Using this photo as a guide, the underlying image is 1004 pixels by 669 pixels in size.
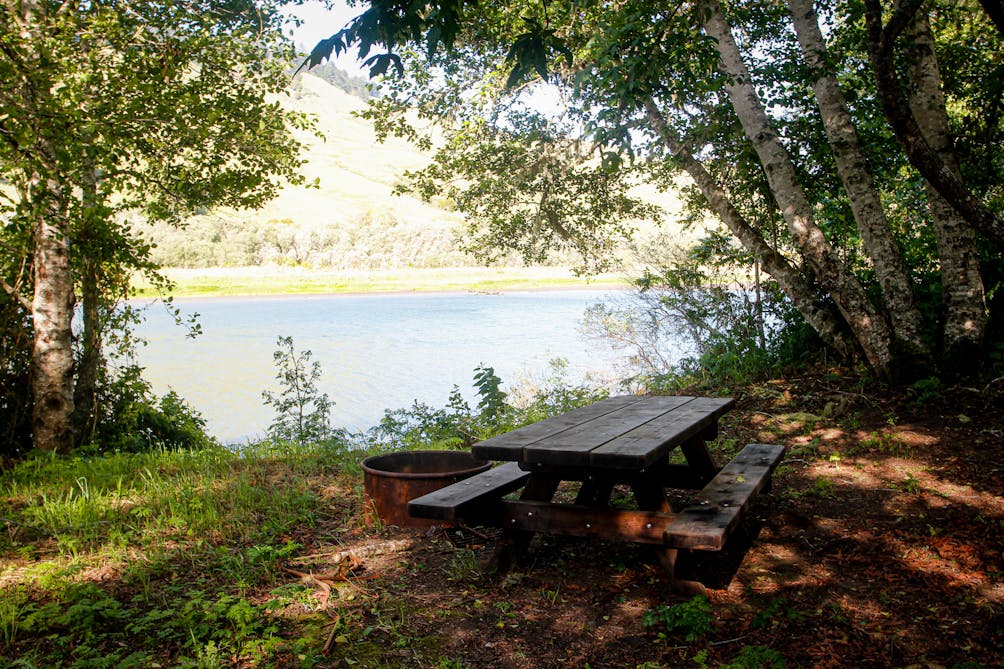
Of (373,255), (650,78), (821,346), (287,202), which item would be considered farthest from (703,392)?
(287,202)

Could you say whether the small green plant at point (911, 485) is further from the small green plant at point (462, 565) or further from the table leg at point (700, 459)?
the small green plant at point (462, 565)

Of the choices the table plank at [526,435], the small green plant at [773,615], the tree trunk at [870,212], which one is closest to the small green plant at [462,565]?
the table plank at [526,435]

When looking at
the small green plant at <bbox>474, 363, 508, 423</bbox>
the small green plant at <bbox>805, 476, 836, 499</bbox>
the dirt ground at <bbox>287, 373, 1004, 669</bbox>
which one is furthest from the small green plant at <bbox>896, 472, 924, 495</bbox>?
the small green plant at <bbox>474, 363, 508, 423</bbox>

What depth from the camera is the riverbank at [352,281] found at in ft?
101

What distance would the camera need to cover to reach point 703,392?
289 inches

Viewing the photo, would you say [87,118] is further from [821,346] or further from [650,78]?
[821,346]

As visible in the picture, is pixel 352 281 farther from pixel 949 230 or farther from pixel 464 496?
pixel 464 496

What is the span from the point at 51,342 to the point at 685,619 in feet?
19.2

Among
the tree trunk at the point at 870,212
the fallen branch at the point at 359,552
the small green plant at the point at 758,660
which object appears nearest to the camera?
the small green plant at the point at 758,660

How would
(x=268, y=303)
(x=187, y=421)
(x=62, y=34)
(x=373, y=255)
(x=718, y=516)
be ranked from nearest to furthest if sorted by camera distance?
1. (x=718, y=516)
2. (x=62, y=34)
3. (x=187, y=421)
4. (x=268, y=303)
5. (x=373, y=255)

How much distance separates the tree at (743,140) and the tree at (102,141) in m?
1.63

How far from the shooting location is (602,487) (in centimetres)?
359

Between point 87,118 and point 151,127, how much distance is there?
167 centimetres

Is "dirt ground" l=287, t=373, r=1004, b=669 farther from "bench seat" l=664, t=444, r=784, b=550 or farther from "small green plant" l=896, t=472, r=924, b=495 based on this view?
"bench seat" l=664, t=444, r=784, b=550
